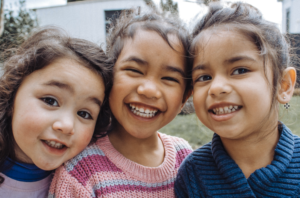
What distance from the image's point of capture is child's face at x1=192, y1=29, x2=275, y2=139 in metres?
1.28

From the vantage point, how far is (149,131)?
5.32 ft

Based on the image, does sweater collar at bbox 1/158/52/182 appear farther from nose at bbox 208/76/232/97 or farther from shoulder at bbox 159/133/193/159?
nose at bbox 208/76/232/97

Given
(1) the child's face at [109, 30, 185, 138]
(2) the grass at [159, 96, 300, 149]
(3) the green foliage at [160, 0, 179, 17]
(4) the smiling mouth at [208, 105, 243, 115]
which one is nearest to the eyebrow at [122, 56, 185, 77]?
(1) the child's face at [109, 30, 185, 138]

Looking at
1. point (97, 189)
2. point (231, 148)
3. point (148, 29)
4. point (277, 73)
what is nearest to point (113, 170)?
point (97, 189)

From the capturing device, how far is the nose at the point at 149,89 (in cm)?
149

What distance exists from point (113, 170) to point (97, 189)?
15 cm

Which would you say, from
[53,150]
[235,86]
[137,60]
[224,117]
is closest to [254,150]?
[224,117]

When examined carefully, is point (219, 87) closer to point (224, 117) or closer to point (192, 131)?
point (224, 117)

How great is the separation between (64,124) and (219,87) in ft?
2.69

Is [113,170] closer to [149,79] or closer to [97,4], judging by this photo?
[149,79]

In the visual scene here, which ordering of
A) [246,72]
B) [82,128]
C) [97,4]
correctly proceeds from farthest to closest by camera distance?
[97,4]
[82,128]
[246,72]

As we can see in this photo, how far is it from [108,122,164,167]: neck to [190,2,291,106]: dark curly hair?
725 millimetres

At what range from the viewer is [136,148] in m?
1.77

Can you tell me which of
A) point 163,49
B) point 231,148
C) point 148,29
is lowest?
point 231,148
